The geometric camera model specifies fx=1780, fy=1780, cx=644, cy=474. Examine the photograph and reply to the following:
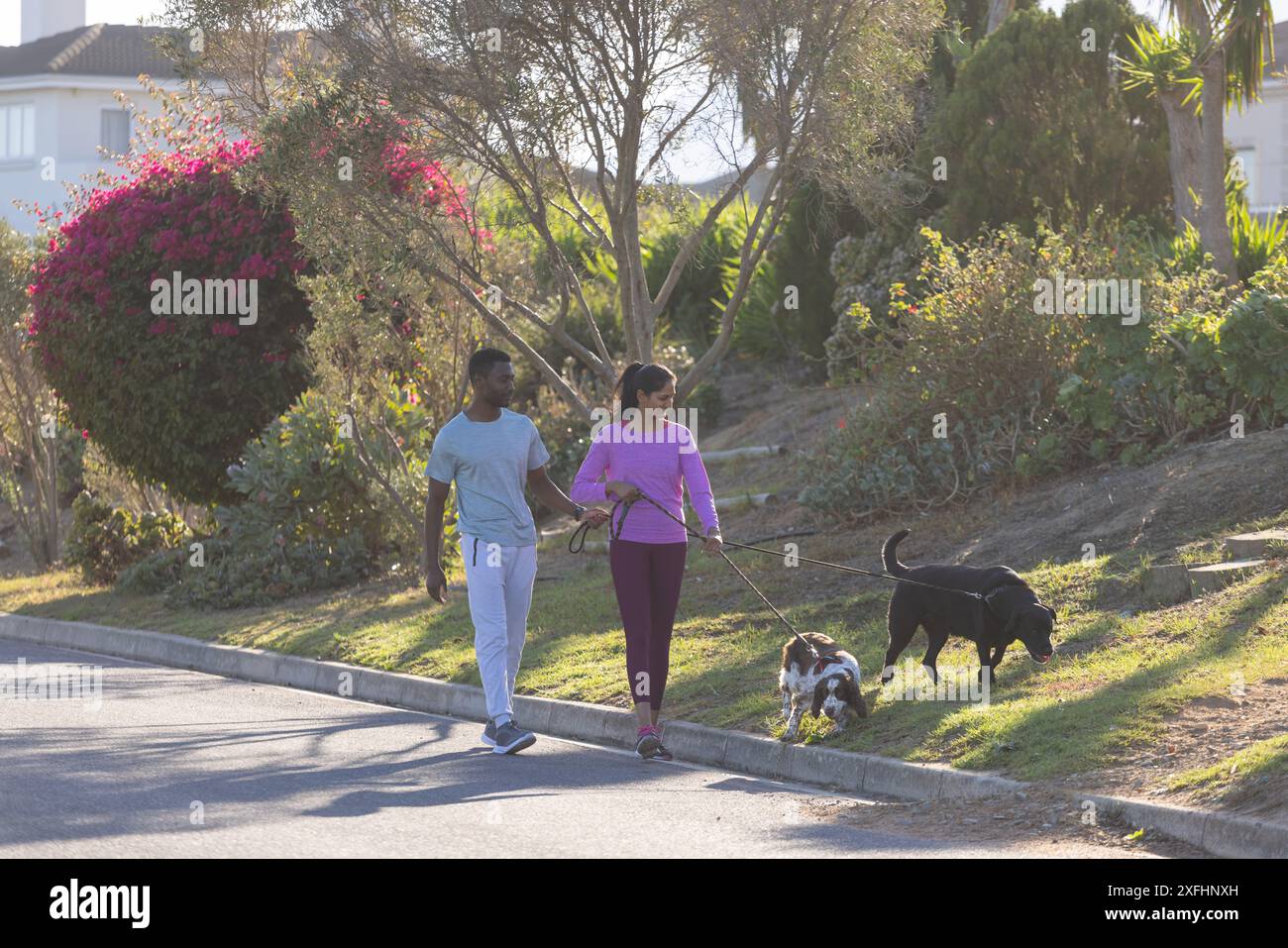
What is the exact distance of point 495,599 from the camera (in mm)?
9281

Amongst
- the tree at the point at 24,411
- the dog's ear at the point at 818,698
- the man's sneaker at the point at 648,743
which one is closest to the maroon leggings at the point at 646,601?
the man's sneaker at the point at 648,743

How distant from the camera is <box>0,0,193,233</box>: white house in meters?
43.6

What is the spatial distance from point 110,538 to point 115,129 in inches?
1090

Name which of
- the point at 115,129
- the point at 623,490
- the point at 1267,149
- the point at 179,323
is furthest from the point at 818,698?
the point at 115,129

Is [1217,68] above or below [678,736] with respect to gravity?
above

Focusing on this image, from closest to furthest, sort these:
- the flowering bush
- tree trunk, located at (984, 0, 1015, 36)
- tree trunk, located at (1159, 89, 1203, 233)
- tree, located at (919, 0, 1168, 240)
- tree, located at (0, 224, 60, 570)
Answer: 1. tree trunk, located at (1159, 89, 1203, 233)
2. the flowering bush
3. tree, located at (919, 0, 1168, 240)
4. tree, located at (0, 224, 60, 570)
5. tree trunk, located at (984, 0, 1015, 36)

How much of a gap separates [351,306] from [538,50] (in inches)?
139

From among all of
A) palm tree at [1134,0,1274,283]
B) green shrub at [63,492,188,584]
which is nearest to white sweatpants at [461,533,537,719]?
palm tree at [1134,0,1274,283]

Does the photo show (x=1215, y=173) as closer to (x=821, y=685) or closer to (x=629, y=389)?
(x=629, y=389)

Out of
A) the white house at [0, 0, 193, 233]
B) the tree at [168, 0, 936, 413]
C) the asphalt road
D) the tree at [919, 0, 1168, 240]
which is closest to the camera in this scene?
the asphalt road

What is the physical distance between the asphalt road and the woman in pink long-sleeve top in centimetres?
51

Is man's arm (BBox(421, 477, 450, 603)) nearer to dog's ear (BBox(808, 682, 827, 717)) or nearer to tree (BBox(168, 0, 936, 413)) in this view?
dog's ear (BBox(808, 682, 827, 717))

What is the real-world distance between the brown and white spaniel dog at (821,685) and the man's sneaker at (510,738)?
1371 millimetres

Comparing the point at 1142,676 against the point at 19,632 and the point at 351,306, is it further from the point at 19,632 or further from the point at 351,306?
the point at 19,632
